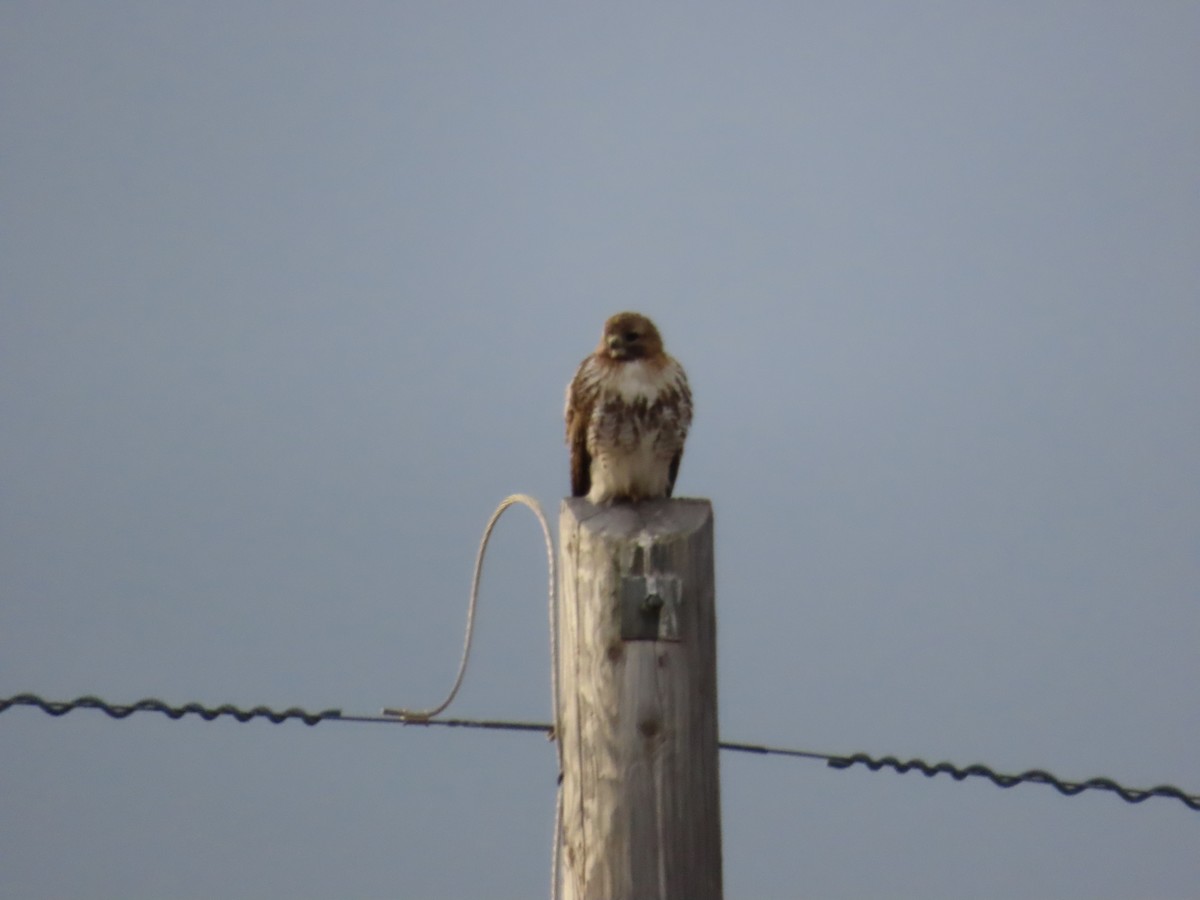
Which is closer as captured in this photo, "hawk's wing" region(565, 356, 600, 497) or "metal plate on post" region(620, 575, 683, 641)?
"metal plate on post" region(620, 575, 683, 641)

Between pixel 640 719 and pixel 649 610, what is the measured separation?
21 centimetres

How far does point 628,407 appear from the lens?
4.73 m

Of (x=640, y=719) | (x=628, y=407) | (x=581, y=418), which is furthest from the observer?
(x=581, y=418)

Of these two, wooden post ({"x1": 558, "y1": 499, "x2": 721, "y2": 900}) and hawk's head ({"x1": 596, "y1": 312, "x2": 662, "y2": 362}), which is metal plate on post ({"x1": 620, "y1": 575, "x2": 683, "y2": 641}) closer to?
wooden post ({"x1": 558, "y1": 499, "x2": 721, "y2": 900})

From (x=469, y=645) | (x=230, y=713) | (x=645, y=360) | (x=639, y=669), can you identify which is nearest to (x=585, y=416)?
(x=645, y=360)

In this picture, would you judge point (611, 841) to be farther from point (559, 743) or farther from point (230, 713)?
point (230, 713)

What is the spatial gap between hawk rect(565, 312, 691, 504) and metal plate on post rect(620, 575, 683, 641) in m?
1.32

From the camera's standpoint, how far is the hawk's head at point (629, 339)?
4.86 m

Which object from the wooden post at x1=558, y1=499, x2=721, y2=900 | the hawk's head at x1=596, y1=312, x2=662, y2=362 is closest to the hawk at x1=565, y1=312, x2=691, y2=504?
the hawk's head at x1=596, y1=312, x2=662, y2=362

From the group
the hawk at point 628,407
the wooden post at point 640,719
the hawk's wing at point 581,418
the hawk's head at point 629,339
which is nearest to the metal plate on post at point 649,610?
the wooden post at point 640,719

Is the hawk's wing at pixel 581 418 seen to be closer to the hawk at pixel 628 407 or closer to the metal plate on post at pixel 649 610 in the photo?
the hawk at pixel 628 407

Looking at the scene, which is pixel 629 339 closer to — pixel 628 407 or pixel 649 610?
pixel 628 407

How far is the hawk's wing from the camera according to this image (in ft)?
15.8

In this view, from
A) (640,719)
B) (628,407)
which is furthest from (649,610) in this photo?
(628,407)
